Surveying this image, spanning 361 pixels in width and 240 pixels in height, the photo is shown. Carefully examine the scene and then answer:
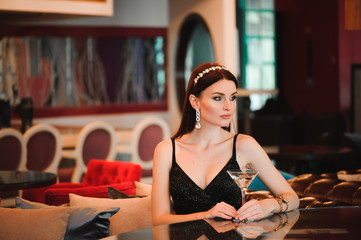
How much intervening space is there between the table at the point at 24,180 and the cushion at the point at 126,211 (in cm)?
122

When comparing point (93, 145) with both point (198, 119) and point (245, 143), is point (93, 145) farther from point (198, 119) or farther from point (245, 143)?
point (245, 143)

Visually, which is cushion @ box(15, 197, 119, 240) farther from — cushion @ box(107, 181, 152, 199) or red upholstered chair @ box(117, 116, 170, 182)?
red upholstered chair @ box(117, 116, 170, 182)

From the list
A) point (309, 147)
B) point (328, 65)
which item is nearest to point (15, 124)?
point (309, 147)

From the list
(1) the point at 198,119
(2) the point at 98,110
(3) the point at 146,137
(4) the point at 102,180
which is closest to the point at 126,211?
(1) the point at 198,119

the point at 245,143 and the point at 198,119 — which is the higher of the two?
the point at 198,119

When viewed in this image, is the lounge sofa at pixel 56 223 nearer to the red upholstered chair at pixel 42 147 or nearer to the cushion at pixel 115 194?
the cushion at pixel 115 194

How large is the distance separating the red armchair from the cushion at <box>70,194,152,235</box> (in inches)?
10.7

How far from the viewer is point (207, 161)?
8.28 ft

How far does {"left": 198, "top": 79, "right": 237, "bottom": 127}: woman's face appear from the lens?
7.93 feet

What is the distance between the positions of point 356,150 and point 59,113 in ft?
12.7

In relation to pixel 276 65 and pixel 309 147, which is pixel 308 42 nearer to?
pixel 276 65

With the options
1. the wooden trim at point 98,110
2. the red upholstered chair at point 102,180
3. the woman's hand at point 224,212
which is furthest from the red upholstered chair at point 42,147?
the woman's hand at point 224,212

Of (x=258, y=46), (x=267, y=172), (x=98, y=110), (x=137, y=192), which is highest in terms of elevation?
(x=258, y=46)

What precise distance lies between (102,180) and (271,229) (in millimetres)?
2206
